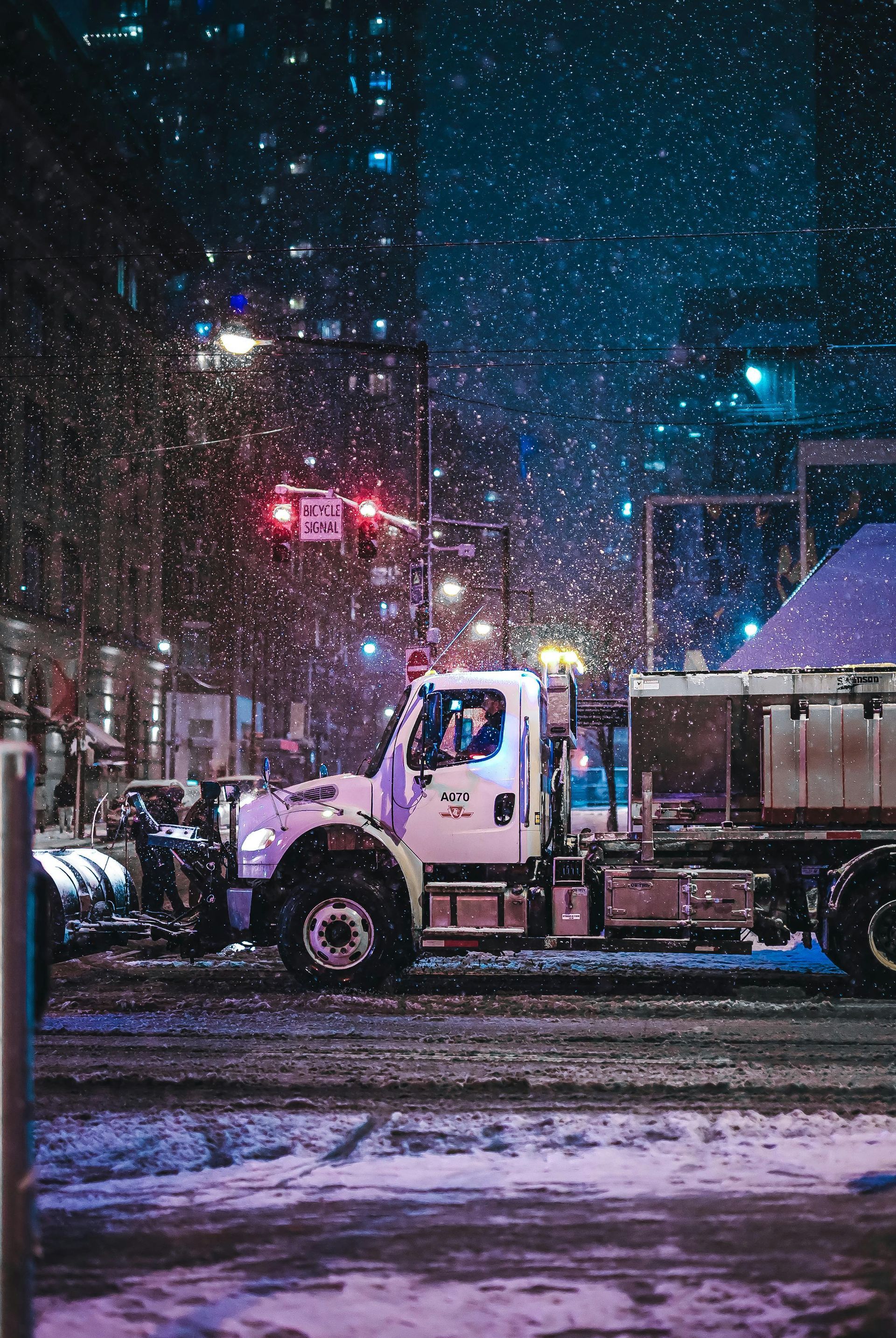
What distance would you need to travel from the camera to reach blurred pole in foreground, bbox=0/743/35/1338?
2641 mm

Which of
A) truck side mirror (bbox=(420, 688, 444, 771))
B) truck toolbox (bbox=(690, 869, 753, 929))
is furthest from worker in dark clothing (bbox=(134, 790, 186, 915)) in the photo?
truck toolbox (bbox=(690, 869, 753, 929))

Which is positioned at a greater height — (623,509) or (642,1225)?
(623,509)

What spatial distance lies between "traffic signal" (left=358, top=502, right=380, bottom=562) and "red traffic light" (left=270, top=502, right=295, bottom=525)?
1323mm

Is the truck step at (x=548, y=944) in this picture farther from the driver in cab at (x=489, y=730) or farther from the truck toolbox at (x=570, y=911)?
the driver in cab at (x=489, y=730)

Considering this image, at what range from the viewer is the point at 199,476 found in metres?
58.5

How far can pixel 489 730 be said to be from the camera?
10.6 m

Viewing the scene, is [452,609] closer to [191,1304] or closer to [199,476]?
[199,476]

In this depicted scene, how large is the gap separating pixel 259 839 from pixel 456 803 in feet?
5.90

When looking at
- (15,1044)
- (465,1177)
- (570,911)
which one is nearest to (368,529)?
(570,911)

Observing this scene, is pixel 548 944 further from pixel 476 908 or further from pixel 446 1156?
pixel 446 1156

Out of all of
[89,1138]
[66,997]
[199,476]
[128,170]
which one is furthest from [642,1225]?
[199,476]

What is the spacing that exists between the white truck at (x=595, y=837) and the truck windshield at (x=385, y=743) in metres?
0.02

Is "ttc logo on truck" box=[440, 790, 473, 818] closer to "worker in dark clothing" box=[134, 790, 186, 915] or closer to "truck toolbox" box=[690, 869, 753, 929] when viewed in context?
"truck toolbox" box=[690, 869, 753, 929]

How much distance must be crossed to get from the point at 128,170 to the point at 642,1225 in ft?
161
